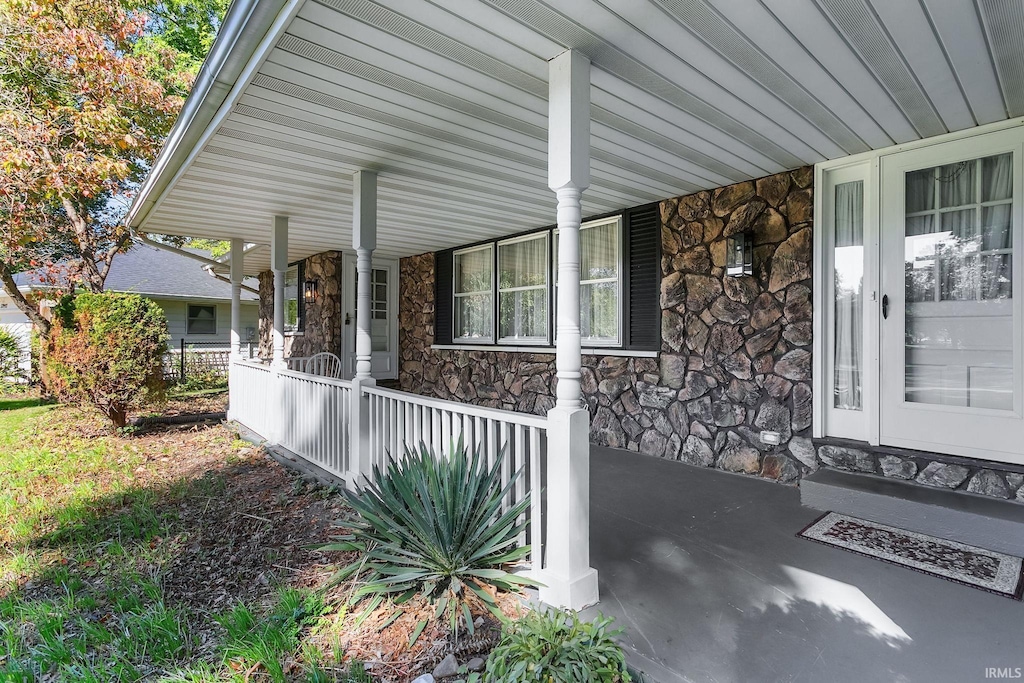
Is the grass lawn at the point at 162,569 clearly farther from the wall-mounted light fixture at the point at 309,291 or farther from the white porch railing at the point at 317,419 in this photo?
the wall-mounted light fixture at the point at 309,291

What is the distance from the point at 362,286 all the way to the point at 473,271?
314 cm

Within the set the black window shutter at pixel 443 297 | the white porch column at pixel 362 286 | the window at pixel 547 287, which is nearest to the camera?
the white porch column at pixel 362 286

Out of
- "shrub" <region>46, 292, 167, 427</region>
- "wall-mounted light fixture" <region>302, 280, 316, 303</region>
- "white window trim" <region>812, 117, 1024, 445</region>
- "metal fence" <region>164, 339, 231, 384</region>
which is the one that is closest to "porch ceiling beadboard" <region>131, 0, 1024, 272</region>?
"white window trim" <region>812, 117, 1024, 445</region>

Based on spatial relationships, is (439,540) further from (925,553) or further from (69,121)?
(69,121)

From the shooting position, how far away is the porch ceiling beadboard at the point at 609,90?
6.68ft

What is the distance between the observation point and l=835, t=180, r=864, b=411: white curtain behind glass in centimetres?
363

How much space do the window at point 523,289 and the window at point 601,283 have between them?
645mm

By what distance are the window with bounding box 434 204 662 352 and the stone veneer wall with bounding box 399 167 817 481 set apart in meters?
0.21

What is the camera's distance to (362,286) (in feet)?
12.9

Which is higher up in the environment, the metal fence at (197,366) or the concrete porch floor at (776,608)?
the metal fence at (197,366)

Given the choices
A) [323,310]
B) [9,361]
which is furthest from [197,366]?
[323,310]

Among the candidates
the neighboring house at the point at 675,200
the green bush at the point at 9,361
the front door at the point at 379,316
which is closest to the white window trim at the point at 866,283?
the neighboring house at the point at 675,200

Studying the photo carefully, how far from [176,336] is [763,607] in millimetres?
17226

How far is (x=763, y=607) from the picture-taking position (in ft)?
7.07
